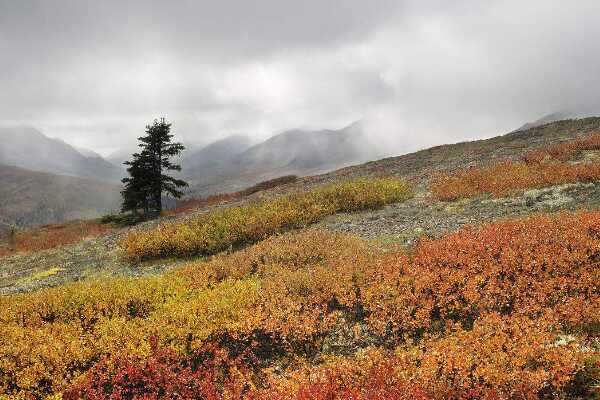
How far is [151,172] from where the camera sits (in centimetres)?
4553

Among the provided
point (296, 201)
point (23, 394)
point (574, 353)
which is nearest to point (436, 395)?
point (574, 353)

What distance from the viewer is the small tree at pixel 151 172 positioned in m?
45.0

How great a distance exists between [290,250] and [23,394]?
10.9m

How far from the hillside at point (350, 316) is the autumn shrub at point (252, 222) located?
529 mm

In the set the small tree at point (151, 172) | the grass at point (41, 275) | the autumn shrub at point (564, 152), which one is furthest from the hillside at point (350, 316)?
the small tree at point (151, 172)

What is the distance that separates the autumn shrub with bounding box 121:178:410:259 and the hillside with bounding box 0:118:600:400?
0.53m

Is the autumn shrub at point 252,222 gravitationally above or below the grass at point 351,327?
above

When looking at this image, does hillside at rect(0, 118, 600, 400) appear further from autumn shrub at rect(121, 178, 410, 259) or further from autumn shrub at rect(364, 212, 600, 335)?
autumn shrub at rect(121, 178, 410, 259)

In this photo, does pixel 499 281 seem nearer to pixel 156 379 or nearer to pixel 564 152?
pixel 156 379

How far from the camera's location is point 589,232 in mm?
14672

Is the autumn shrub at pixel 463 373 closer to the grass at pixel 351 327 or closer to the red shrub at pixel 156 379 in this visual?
the grass at pixel 351 327

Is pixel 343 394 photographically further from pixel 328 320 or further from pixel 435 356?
pixel 328 320

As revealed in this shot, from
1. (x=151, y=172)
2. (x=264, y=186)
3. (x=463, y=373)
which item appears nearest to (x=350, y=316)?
(x=463, y=373)

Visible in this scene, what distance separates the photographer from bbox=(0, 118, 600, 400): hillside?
8320mm
